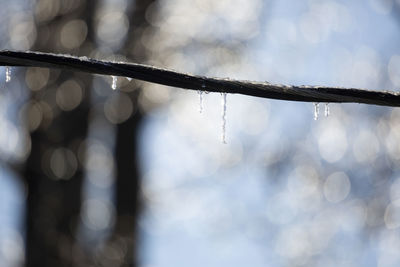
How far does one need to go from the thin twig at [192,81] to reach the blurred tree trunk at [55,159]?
5487mm

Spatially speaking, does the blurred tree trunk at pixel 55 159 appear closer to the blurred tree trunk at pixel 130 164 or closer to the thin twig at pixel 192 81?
the blurred tree trunk at pixel 130 164

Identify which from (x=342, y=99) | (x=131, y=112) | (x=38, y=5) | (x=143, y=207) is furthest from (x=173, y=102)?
(x=342, y=99)

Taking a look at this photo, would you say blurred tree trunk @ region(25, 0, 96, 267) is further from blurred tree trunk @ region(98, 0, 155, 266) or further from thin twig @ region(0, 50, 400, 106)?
thin twig @ region(0, 50, 400, 106)

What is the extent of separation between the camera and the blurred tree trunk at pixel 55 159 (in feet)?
25.5

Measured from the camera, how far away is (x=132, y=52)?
8.39m

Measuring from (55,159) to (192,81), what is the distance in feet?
19.2

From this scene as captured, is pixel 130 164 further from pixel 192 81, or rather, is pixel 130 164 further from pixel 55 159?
pixel 192 81

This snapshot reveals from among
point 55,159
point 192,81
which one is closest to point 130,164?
point 55,159

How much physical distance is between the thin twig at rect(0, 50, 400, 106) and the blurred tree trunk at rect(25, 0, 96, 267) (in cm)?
549

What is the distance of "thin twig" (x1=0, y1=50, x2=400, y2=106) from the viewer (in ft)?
7.54

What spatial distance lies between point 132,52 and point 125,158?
1155 mm

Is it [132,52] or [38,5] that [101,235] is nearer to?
[132,52]

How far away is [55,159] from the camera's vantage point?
7.96 m

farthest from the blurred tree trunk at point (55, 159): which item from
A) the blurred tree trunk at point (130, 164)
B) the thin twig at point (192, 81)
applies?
the thin twig at point (192, 81)
